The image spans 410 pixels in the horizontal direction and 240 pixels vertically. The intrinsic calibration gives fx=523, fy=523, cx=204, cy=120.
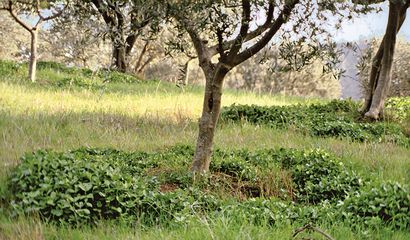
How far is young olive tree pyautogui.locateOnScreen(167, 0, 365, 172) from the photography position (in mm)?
4926

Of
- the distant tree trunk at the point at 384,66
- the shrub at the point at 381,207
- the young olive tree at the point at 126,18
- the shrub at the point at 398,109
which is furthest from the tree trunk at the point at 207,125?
the shrub at the point at 398,109

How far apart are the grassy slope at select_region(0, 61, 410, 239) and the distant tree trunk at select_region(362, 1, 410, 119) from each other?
376 cm

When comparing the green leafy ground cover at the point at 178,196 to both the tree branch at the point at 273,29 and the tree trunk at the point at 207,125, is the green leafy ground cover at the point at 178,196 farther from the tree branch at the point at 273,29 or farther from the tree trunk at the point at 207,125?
the tree branch at the point at 273,29

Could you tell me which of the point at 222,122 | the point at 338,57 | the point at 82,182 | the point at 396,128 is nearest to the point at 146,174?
the point at 82,182

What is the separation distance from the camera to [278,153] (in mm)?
7016

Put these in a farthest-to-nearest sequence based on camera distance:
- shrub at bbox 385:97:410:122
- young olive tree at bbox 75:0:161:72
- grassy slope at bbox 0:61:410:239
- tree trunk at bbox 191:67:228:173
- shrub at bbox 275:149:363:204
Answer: shrub at bbox 385:97:410:122, tree trunk at bbox 191:67:228:173, shrub at bbox 275:149:363:204, young olive tree at bbox 75:0:161:72, grassy slope at bbox 0:61:410:239

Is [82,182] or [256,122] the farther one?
[256,122]

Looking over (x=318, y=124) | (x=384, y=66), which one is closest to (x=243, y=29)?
(x=318, y=124)

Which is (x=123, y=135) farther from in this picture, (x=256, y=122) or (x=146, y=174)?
(x=256, y=122)

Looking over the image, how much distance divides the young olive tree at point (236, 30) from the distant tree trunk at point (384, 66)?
6.49 meters

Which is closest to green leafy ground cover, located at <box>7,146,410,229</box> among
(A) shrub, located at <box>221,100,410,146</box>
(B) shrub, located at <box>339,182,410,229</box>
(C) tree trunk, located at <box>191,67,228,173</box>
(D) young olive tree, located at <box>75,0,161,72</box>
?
(B) shrub, located at <box>339,182,410,229</box>

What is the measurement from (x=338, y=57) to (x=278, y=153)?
1.80 m

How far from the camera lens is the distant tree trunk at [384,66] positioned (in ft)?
39.5

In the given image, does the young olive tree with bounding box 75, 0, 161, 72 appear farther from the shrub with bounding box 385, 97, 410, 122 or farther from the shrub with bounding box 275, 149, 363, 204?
the shrub with bounding box 385, 97, 410, 122
